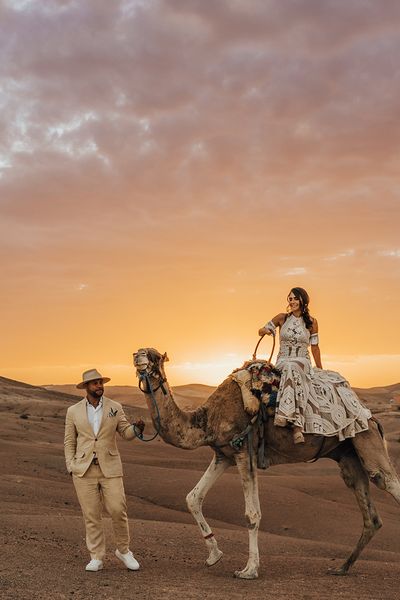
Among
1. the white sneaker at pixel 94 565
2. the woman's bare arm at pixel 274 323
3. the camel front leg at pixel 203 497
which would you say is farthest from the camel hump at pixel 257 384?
the white sneaker at pixel 94 565

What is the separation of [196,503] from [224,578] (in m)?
0.96

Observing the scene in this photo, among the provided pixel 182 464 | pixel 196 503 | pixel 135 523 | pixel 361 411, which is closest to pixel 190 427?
pixel 196 503

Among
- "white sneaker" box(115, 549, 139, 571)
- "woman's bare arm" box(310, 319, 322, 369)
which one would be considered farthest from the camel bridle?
"woman's bare arm" box(310, 319, 322, 369)

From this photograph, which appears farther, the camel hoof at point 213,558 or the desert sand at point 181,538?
the camel hoof at point 213,558

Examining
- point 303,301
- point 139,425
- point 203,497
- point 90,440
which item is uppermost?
point 303,301

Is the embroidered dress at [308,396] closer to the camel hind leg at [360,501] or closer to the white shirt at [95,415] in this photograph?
the camel hind leg at [360,501]

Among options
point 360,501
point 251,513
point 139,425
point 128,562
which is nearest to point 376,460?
point 360,501

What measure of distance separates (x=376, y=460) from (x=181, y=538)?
4.09m

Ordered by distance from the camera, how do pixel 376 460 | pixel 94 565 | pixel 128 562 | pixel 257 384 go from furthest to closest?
pixel 376 460, pixel 257 384, pixel 128 562, pixel 94 565

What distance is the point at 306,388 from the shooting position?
30.9ft

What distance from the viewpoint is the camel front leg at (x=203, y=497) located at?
9250 millimetres

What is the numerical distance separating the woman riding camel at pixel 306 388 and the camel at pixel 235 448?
0.24m

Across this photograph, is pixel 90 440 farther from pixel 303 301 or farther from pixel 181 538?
pixel 181 538

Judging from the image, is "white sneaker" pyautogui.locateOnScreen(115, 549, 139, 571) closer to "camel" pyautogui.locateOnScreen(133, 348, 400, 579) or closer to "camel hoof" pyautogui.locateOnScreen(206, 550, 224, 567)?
"camel" pyautogui.locateOnScreen(133, 348, 400, 579)
